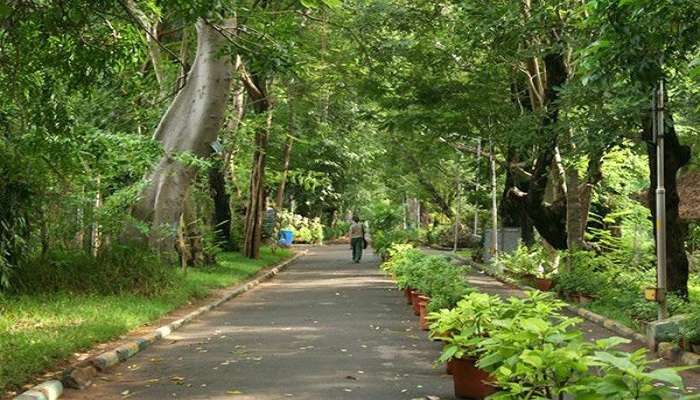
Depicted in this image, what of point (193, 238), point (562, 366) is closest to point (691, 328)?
point (562, 366)

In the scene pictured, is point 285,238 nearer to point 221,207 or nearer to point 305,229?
point 305,229

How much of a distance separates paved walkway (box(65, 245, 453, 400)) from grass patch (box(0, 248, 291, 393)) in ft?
1.88

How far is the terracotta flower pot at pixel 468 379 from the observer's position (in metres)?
7.15

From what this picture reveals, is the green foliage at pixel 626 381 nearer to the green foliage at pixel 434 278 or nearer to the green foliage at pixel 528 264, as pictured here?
the green foliage at pixel 434 278

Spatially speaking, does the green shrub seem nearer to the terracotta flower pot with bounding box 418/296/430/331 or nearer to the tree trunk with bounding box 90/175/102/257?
the tree trunk with bounding box 90/175/102/257

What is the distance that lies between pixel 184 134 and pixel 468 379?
10422 mm

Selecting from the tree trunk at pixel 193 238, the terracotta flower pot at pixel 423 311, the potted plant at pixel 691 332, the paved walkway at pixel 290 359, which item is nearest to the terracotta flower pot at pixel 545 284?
the paved walkway at pixel 290 359

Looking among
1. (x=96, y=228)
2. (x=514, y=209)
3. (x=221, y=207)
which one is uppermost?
(x=221, y=207)

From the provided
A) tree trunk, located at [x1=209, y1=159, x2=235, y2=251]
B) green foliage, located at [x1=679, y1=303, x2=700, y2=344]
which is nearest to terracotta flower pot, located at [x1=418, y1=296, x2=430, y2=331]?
green foliage, located at [x1=679, y1=303, x2=700, y2=344]

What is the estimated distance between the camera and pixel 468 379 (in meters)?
7.20

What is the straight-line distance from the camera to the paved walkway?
25.4 ft

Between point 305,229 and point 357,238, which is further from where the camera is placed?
point 305,229

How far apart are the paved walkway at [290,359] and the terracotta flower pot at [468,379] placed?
1.02 ft

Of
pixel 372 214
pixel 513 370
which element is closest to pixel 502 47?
pixel 513 370
